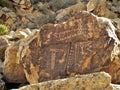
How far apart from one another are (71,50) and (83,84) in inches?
130

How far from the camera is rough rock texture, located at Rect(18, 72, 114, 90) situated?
7.43 meters

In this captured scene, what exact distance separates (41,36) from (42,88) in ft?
12.4

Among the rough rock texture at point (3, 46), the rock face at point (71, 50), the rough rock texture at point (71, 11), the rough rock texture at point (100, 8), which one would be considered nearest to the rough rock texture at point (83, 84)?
the rock face at point (71, 50)

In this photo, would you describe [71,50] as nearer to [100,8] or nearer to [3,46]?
[3,46]

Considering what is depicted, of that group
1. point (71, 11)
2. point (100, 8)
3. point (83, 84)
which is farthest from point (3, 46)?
point (71, 11)

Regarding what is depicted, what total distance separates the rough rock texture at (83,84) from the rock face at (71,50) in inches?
104

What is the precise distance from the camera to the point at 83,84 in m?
7.60

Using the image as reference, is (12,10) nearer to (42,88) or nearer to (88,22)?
(88,22)

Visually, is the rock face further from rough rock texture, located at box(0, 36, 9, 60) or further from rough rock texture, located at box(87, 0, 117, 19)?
rough rock texture, located at box(87, 0, 117, 19)

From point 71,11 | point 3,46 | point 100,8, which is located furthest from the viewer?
point 71,11

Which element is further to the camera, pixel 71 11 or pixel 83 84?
pixel 71 11

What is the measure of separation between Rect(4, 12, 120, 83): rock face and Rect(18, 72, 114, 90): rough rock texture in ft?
8.69

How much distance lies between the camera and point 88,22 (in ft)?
36.0

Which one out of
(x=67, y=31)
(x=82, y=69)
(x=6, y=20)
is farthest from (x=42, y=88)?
(x=6, y=20)
